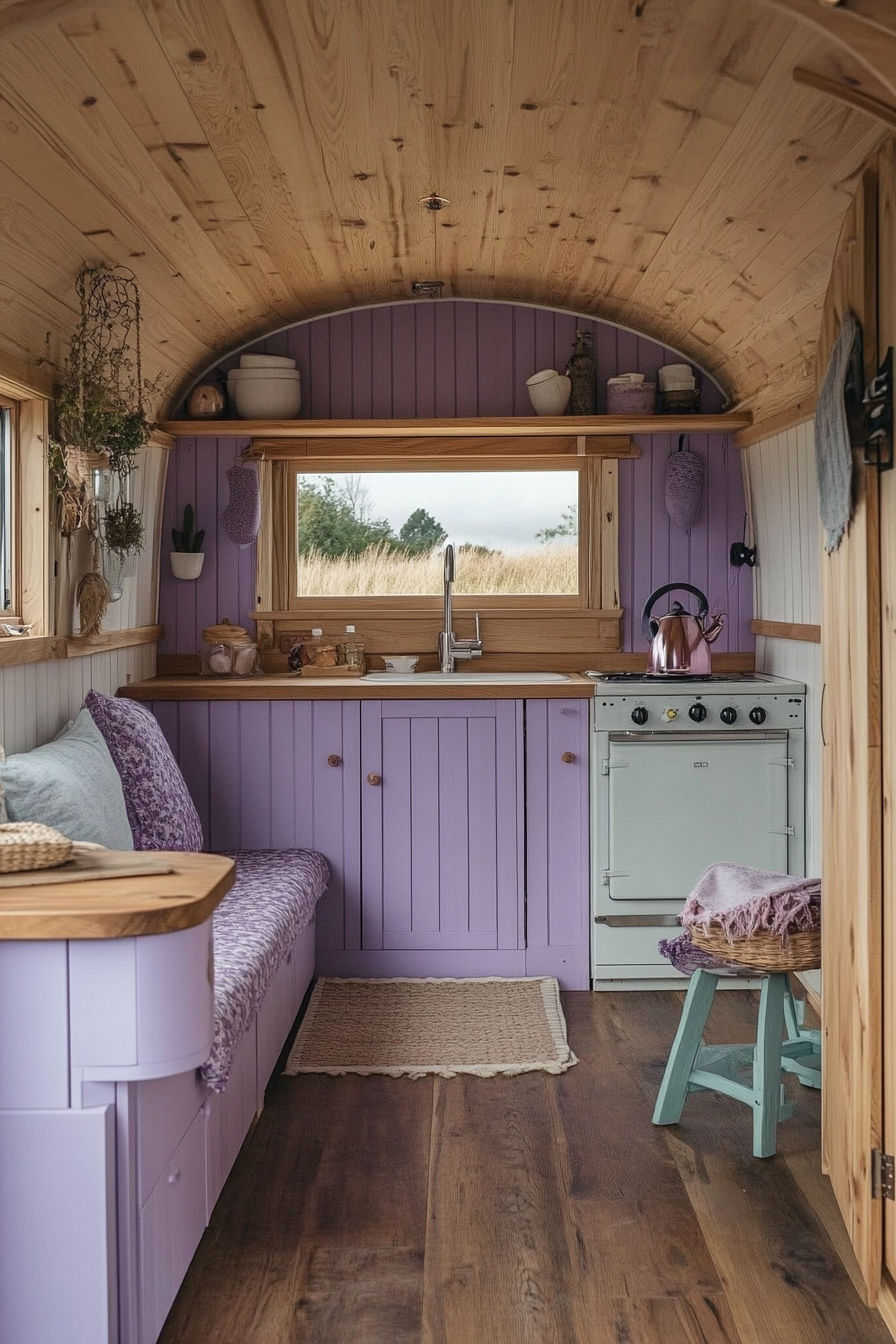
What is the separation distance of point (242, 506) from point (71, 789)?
6.41 ft

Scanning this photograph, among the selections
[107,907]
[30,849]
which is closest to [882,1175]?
[107,907]

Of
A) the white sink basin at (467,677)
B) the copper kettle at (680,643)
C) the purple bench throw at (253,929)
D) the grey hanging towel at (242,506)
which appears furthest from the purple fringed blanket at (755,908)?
the grey hanging towel at (242,506)

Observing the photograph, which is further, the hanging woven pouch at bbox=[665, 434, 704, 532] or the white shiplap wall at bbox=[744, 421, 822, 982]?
the hanging woven pouch at bbox=[665, 434, 704, 532]

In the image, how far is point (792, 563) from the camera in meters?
4.32

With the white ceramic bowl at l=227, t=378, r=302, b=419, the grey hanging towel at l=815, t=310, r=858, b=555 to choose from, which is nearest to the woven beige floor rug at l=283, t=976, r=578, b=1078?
the grey hanging towel at l=815, t=310, r=858, b=555

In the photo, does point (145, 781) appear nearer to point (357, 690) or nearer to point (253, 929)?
point (253, 929)

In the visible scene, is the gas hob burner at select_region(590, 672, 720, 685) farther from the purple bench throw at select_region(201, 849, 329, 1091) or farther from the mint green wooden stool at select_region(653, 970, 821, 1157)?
the mint green wooden stool at select_region(653, 970, 821, 1157)

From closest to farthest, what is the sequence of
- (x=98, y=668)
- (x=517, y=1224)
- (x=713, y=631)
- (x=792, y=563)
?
(x=517, y=1224), (x=98, y=668), (x=792, y=563), (x=713, y=631)

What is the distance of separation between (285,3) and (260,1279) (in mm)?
2457

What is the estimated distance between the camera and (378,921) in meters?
4.29

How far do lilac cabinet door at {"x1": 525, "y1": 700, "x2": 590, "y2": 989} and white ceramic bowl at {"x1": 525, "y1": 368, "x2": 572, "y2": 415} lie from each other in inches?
47.6

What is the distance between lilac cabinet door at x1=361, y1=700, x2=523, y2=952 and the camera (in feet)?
14.0

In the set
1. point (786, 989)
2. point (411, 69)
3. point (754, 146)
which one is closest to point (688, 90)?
point (754, 146)

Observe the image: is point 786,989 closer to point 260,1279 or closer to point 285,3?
point 260,1279
